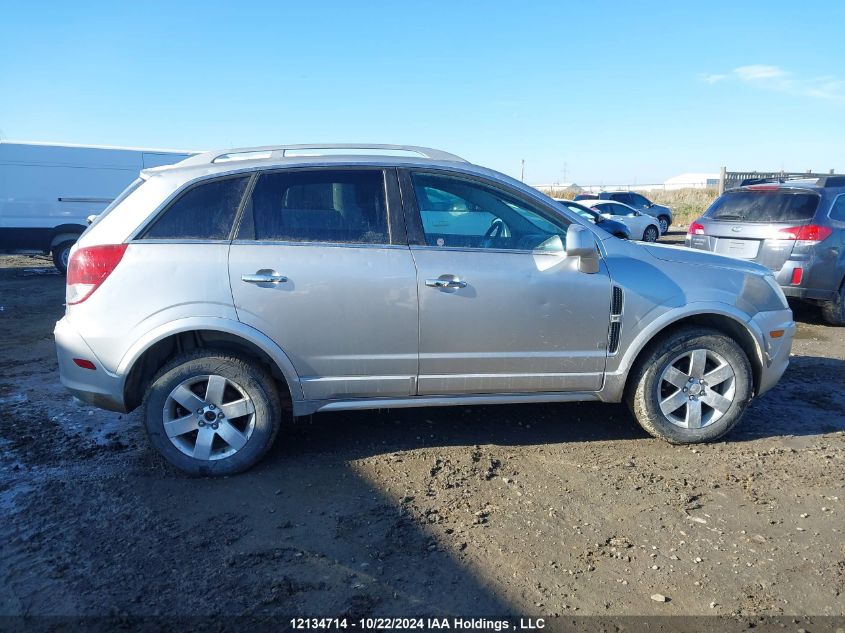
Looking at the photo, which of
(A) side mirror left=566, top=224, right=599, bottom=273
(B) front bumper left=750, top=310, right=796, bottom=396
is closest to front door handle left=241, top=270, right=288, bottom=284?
(A) side mirror left=566, top=224, right=599, bottom=273

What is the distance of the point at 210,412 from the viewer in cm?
368

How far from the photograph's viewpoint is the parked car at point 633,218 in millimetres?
21125

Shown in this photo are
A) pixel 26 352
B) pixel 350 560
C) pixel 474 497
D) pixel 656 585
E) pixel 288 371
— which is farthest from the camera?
pixel 26 352

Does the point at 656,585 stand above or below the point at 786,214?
below

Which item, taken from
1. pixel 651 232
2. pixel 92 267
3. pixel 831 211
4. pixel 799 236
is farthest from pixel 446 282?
pixel 651 232

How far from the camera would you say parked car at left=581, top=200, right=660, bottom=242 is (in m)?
21.1

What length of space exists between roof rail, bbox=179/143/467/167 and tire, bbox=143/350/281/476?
1.24m

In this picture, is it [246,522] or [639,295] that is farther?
[639,295]

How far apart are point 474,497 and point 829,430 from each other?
9.16ft

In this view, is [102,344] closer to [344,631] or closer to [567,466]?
[344,631]

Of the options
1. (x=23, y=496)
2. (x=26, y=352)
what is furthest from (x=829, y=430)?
(x=26, y=352)

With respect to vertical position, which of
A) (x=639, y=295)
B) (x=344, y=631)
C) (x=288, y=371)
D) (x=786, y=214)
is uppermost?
(x=786, y=214)

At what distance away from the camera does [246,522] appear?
3.23m

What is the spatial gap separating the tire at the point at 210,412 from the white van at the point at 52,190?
10.2 metres
